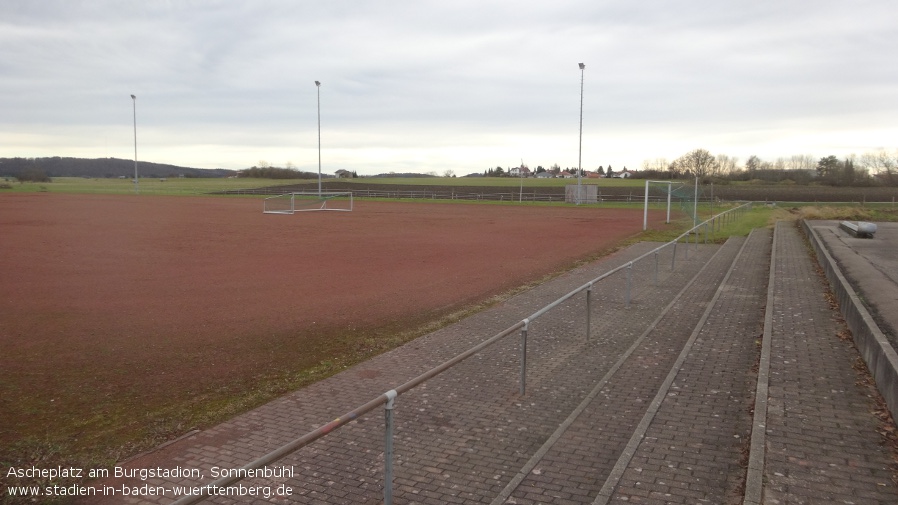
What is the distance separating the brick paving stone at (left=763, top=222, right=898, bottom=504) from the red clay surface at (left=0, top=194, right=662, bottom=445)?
5.75 metres

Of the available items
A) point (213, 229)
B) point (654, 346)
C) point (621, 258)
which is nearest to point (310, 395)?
point (654, 346)

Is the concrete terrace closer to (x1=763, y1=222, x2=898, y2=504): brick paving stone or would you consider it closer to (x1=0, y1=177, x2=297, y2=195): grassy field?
(x1=763, y1=222, x2=898, y2=504): brick paving stone

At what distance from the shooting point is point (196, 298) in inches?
516

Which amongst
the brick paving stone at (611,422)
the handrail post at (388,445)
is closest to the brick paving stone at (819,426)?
the brick paving stone at (611,422)

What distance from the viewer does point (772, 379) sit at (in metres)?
6.75

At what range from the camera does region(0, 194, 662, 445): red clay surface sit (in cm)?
756

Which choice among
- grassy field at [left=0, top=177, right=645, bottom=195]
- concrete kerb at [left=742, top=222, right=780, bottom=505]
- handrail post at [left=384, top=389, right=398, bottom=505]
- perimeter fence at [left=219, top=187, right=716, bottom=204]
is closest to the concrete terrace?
concrete kerb at [left=742, top=222, right=780, bottom=505]

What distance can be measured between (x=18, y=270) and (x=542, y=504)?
16879mm

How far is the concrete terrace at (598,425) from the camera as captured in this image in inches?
185

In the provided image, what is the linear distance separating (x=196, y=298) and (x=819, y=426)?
1142 cm

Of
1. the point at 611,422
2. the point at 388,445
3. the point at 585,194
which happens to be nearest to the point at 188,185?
the point at 585,194

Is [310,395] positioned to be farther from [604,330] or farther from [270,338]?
[604,330]

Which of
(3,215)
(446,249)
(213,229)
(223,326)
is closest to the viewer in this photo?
(223,326)

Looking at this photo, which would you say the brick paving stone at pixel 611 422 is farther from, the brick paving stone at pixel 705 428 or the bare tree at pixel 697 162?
the bare tree at pixel 697 162
